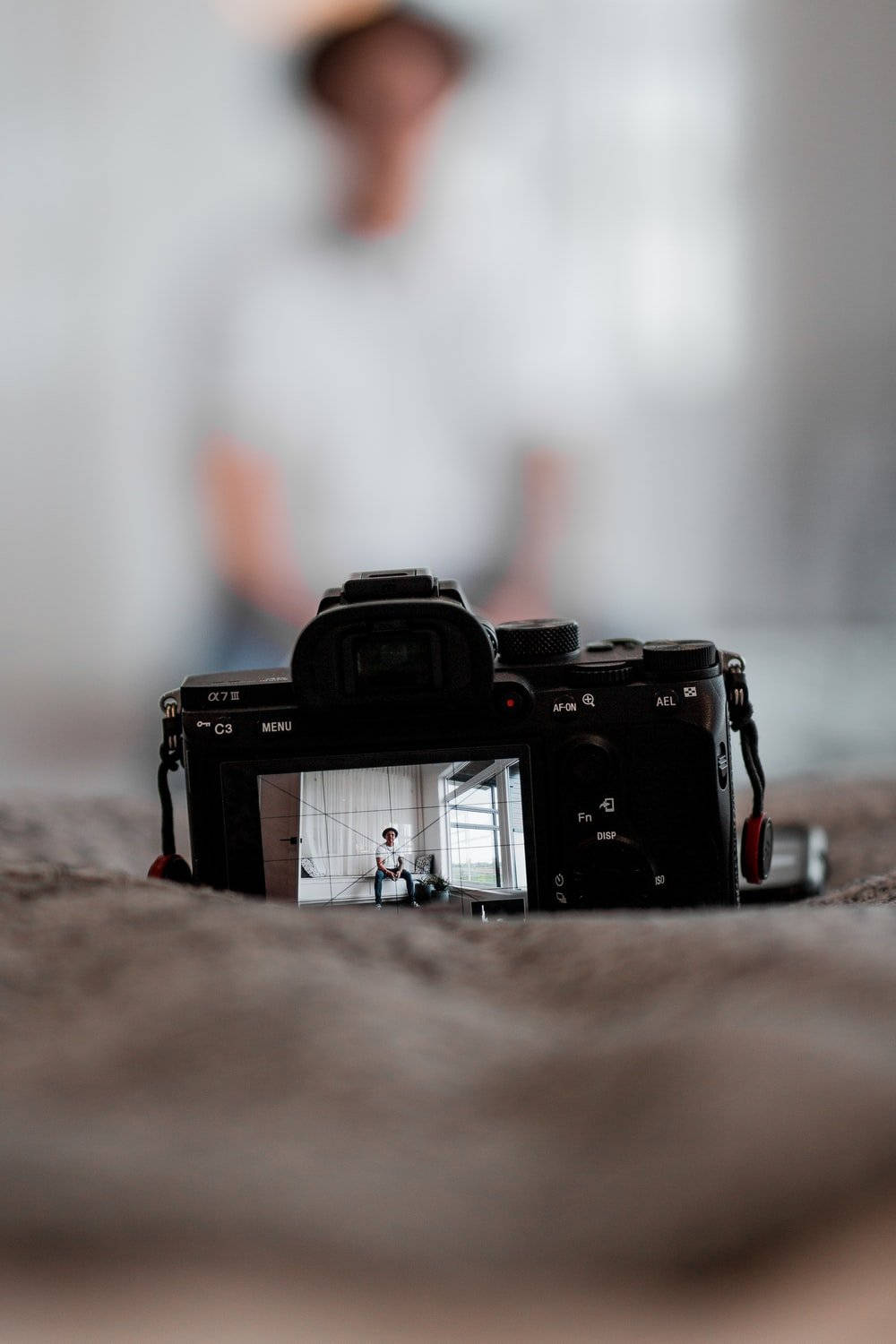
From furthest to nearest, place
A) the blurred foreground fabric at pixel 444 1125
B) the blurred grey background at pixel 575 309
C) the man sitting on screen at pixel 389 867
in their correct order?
the blurred grey background at pixel 575 309 → the man sitting on screen at pixel 389 867 → the blurred foreground fabric at pixel 444 1125

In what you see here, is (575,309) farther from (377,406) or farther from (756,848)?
(756,848)

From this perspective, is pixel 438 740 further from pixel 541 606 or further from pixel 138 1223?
pixel 541 606

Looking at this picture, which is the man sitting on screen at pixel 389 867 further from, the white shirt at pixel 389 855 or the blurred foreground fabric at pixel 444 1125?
the blurred foreground fabric at pixel 444 1125

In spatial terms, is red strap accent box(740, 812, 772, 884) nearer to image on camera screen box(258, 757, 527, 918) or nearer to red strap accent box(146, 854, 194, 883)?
image on camera screen box(258, 757, 527, 918)

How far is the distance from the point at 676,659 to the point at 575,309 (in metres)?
0.81

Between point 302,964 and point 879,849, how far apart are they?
0.62 meters

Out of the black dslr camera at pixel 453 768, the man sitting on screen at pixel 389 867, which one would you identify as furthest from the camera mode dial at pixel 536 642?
the man sitting on screen at pixel 389 867

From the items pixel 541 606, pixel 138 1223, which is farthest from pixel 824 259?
pixel 138 1223

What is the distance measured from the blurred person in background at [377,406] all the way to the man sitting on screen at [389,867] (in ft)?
2.62

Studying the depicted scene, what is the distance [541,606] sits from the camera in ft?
4.41

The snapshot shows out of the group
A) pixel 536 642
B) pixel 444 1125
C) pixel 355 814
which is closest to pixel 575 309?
pixel 536 642

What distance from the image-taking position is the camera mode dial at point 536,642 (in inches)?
24.7

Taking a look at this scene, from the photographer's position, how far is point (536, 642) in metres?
0.63

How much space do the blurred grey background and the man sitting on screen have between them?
0.83m
